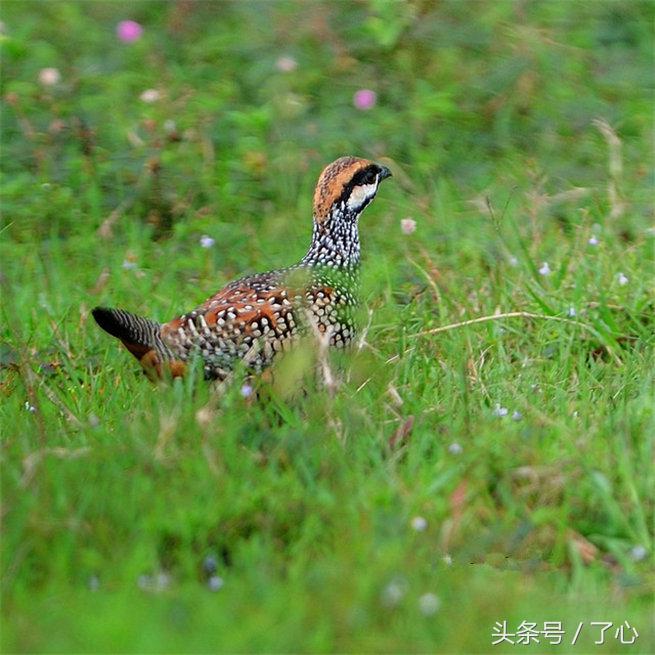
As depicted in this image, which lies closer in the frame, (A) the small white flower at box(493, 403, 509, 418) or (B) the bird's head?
(A) the small white flower at box(493, 403, 509, 418)

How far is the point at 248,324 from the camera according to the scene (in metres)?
4.94

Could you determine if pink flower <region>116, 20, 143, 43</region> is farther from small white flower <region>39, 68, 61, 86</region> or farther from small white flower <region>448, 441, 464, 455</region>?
small white flower <region>448, 441, 464, 455</region>

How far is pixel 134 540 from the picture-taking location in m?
3.71

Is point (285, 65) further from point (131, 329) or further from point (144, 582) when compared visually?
point (144, 582)

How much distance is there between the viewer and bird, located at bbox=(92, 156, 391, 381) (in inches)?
189

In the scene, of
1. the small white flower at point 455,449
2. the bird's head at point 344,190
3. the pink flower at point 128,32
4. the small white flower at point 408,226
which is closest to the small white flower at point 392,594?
the small white flower at point 455,449

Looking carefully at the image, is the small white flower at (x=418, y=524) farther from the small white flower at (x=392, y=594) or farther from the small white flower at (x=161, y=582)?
the small white flower at (x=161, y=582)

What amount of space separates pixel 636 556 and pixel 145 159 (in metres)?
3.90

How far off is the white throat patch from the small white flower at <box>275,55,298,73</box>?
1953mm

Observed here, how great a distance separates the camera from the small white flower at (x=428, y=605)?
3432 millimetres

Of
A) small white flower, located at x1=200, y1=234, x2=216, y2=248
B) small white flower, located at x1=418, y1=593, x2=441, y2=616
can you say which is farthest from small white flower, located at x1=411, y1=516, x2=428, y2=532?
small white flower, located at x1=200, y1=234, x2=216, y2=248

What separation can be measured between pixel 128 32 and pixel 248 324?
328 cm

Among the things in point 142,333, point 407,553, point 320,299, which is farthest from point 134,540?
point 320,299

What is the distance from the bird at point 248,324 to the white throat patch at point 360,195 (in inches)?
11.0
